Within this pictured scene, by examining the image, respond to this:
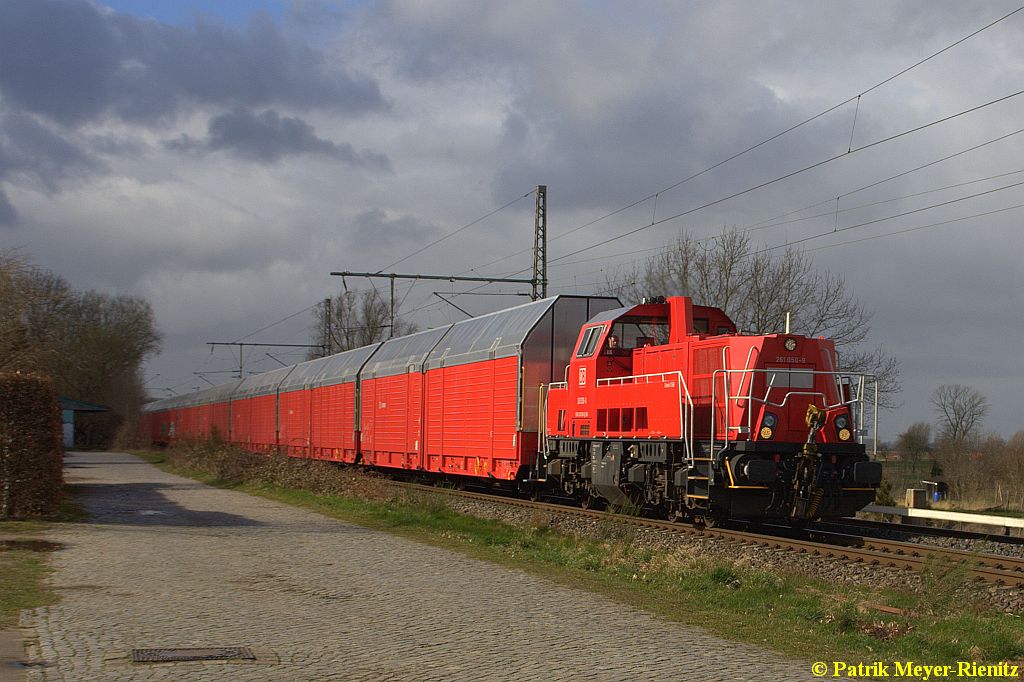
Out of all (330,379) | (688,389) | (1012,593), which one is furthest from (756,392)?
(330,379)

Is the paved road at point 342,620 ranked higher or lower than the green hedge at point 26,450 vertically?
lower

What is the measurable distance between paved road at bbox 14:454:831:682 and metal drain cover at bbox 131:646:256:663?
13 centimetres

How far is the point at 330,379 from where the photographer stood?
114 feet

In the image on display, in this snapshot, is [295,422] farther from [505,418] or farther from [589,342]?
[589,342]

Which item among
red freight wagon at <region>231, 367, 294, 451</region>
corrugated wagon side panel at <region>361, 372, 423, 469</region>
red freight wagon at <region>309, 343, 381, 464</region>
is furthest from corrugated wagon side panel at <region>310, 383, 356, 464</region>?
red freight wagon at <region>231, 367, 294, 451</region>

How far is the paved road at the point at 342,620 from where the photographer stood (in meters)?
7.04

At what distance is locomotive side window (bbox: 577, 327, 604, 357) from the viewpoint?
1820 cm

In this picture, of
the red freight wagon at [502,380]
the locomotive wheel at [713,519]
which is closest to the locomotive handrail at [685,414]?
the locomotive wheel at [713,519]

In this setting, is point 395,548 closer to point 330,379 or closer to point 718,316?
point 718,316

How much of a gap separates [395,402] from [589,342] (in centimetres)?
1064

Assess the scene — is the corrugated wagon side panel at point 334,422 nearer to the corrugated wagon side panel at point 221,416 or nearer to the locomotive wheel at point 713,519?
the corrugated wagon side panel at point 221,416

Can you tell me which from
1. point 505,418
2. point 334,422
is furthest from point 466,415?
point 334,422

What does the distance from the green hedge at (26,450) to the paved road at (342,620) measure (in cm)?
279

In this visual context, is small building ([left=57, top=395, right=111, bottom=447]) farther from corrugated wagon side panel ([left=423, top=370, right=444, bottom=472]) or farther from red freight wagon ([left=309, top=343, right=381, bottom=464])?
corrugated wagon side panel ([left=423, top=370, right=444, bottom=472])
